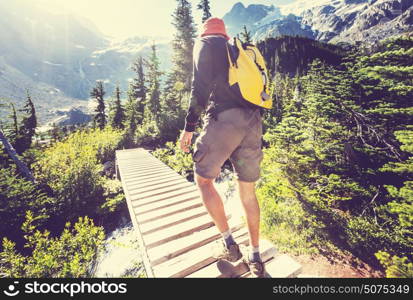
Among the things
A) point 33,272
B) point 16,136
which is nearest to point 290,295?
point 33,272

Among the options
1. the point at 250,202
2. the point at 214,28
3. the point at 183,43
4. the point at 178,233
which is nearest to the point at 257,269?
the point at 250,202

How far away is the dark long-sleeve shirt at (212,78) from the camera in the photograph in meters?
2.03

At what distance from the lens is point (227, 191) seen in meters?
7.57

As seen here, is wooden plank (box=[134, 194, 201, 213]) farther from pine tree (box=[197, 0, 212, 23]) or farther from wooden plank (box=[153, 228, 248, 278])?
pine tree (box=[197, 0, 212, 23])

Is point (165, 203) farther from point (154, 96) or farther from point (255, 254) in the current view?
point (154, 96)

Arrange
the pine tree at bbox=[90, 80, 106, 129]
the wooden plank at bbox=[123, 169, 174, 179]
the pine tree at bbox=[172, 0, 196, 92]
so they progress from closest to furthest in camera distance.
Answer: the wooden plank at bbox=[123, 169, 174, 179]
the pine tree at bbox=[172, 0, 196, 92]
the pine tree at bbox=[90, 80, 106, 129]

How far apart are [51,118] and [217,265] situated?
200156 millimetres

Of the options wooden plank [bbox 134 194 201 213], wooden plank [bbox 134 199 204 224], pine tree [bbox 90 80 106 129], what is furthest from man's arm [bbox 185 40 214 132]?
pine tree [bbox 90 80 106 129]

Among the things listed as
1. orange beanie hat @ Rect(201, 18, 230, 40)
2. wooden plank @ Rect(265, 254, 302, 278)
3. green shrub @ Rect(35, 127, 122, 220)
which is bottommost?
green shrub @ Rect(35, 127, 122, 220)

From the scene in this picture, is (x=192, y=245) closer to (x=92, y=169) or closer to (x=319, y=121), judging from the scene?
(x=319, y=121)

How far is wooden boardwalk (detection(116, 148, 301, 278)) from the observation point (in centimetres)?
258

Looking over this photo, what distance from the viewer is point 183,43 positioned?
73.5 ft

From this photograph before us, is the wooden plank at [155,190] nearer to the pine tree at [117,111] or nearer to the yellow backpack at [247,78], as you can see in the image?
the yellow backpack at [247,78]

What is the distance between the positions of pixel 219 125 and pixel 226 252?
1.51 meters
